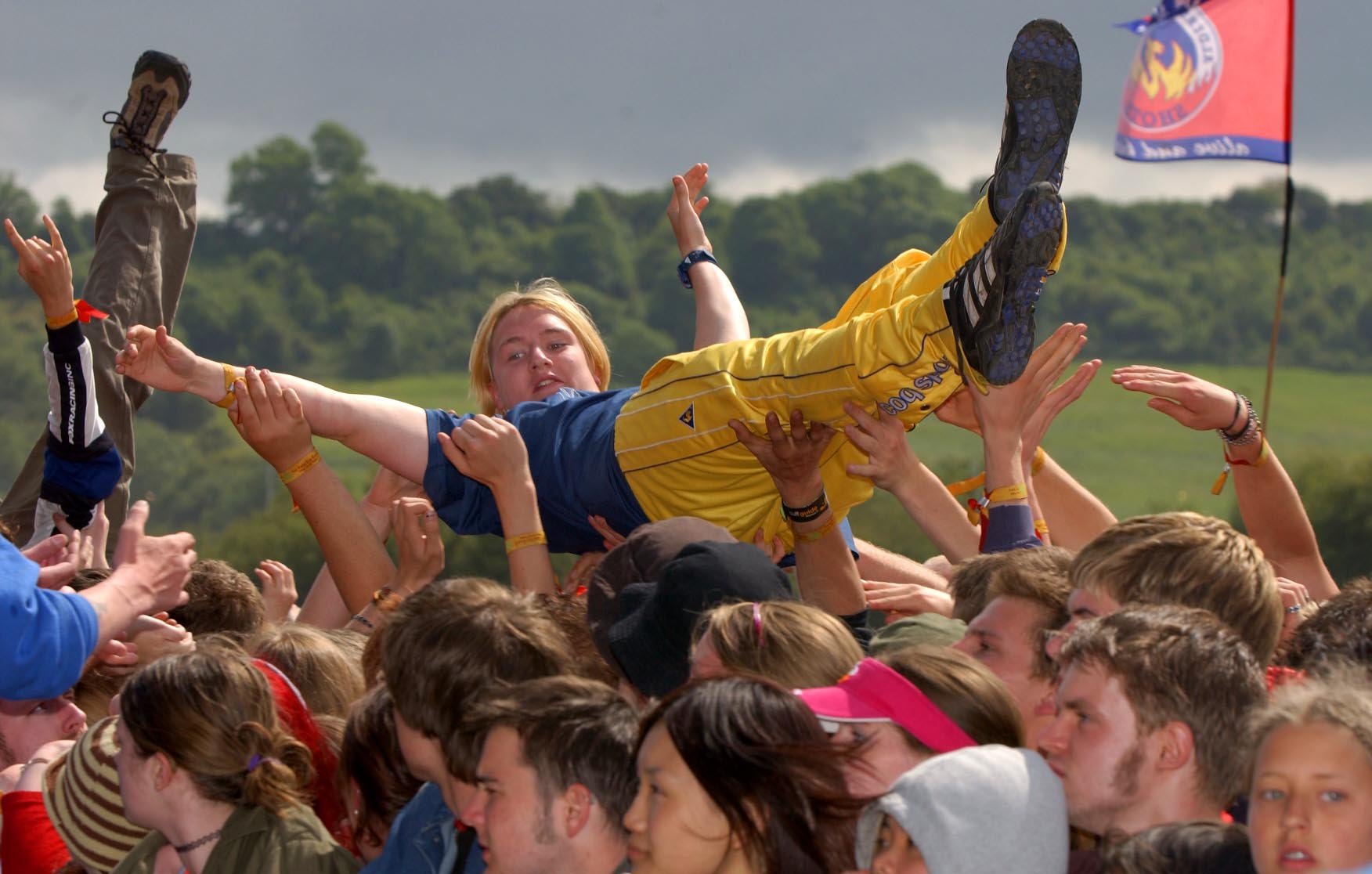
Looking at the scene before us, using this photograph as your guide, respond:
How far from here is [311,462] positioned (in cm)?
455

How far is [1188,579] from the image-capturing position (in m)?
3.01

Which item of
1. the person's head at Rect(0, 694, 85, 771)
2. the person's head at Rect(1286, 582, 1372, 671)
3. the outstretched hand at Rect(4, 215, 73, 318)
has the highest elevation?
the outstretched hand at Rect(4, 215, 73, 318)

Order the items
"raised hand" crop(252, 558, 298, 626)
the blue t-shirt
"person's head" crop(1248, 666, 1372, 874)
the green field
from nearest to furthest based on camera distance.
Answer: "person's head" crop(1248, 666, 1372, 874) < the blue t-shirt < "raised hand" crop(252, 558, 298, 626) < the green field

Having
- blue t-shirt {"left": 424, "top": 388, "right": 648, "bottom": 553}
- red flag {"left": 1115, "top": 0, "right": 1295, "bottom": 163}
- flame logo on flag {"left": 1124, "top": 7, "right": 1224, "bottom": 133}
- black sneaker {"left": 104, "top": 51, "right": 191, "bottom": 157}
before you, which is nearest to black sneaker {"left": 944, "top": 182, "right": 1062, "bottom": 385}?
blue t-shirt {"left": 424, "top": 388, "right": 648, "bottom": 553}

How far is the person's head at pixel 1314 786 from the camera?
2186 millimetres

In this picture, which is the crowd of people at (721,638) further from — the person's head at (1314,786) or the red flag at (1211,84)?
the red flag at (1211,84)

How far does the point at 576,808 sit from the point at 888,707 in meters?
0.51

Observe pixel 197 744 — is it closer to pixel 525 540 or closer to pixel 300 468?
pixel 525 540

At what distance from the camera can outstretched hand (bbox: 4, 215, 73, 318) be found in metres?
4.81

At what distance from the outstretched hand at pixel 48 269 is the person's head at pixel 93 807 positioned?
1.84 m

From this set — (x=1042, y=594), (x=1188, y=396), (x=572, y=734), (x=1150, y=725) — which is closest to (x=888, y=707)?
(x=1150, y=725)

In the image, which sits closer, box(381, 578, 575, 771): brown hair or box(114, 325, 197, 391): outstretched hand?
box(381, 578, 575, 771): brown hair

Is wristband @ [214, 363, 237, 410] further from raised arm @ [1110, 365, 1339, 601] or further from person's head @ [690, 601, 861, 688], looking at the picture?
raised arm @ [1110, 365, 1339, 601]

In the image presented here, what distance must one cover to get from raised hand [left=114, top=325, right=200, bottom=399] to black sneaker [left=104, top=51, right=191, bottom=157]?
1.81m
